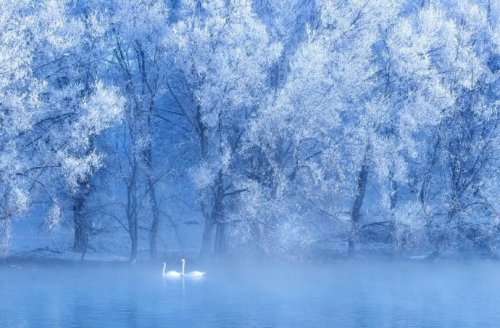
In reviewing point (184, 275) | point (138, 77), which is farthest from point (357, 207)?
point (138, 77)

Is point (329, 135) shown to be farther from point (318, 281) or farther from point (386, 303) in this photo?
point (386, 303)

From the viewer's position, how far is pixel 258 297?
92.5 ft

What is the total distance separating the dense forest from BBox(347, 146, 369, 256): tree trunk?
3.6 inches

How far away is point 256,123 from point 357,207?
24.8 ft

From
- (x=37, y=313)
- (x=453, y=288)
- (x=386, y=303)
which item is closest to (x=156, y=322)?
(x=37, y=313)

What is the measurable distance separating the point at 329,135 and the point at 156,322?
15.6 meters

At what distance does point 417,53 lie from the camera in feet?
127

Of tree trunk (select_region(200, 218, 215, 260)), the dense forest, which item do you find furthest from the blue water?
tree trunk (select_region(200, 218, 215, 260))

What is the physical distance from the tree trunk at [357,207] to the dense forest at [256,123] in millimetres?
91

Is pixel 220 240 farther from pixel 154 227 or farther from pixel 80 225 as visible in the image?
pixel 80 225

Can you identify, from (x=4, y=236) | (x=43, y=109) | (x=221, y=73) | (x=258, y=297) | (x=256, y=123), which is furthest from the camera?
(x=256, y=123)

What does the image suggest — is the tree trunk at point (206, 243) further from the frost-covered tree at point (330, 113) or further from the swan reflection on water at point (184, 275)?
the frost-covered tree at point (330, 113)

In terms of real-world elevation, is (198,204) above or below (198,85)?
below

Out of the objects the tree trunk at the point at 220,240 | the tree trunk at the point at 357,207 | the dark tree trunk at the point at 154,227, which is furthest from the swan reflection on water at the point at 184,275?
the tree trunk at the point at 357,207
